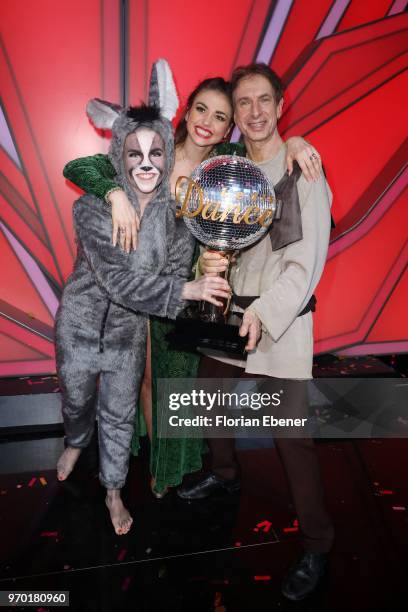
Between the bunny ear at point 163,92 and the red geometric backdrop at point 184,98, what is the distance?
39.0 inches

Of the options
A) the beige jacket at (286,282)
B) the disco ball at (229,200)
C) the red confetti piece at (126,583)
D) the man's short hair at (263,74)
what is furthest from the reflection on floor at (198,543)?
the man's short hair at (263,74)


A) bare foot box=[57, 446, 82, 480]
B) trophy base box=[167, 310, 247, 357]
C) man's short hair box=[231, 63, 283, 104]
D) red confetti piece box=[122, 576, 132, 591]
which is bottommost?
red confetti piece box=[122, 576, 132, 591]

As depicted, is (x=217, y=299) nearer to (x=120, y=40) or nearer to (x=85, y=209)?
(x=85, y=209)

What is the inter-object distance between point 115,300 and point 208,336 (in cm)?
40

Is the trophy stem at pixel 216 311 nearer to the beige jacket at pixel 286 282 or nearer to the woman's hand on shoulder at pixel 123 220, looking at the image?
the beige jacket at pixel 286 282

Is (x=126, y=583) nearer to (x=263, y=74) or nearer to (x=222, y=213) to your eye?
(x=222, y=213)

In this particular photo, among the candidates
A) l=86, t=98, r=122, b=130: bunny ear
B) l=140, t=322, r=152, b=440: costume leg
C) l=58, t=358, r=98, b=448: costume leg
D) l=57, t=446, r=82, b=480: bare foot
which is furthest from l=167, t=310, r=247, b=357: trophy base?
l=57, t=446, r=82, b=480: bare foot

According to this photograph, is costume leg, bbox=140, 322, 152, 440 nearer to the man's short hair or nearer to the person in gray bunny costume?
the person in gray bunny costume

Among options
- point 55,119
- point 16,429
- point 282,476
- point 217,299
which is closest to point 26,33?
point 55,119

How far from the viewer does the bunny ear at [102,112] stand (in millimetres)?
1668

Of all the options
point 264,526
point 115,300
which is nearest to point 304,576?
point 264,526

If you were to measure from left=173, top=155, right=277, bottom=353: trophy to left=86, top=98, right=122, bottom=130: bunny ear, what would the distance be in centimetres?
43

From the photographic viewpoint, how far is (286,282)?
1542mm

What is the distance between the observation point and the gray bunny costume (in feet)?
5.34
